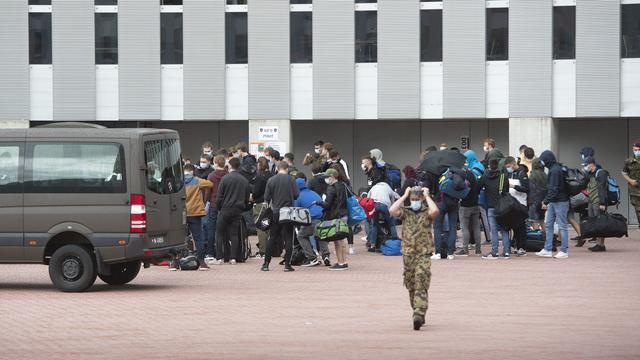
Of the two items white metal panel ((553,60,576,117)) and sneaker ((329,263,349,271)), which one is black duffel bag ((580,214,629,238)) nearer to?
sneaker ((329,263,349,271))

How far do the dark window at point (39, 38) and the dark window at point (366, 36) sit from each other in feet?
31.2

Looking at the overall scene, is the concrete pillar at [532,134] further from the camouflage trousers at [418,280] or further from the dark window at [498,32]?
the camouflage trousers at [418,280]

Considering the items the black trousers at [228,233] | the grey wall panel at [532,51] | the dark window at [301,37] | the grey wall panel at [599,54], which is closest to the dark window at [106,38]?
the dark window at [301,37]

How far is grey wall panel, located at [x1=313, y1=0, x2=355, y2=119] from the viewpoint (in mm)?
39844

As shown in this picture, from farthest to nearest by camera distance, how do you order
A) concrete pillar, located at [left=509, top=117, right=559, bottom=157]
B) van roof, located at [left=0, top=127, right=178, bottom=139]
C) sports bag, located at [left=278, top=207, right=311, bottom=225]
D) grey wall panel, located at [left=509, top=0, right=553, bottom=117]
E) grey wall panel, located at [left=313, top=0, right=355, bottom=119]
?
grey wall panel, located at [left=313, top=0, right=355, bottom=119] < concrete pillar, located at [left=509, top=117, right=559, bottom=157] < grey wall panel, located at [left=509, top=0, right=553, bottom=117] < sports bag, located at [left=278, top=207, right=311, bottom=225] < van roof, located at [left=0, top=127, right=178, bottom=139]

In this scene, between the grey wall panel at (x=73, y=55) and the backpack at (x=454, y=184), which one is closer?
the backpack at (x=454, y=184)

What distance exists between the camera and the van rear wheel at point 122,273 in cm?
1923

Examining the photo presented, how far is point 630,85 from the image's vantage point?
3853 cm

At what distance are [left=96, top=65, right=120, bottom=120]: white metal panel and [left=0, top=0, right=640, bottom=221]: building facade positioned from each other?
3 cm

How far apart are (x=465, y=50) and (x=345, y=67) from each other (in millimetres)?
3610

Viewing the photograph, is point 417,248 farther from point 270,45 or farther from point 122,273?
point 270,45

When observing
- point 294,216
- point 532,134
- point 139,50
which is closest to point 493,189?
point 294,216

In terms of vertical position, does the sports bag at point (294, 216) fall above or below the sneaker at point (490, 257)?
above

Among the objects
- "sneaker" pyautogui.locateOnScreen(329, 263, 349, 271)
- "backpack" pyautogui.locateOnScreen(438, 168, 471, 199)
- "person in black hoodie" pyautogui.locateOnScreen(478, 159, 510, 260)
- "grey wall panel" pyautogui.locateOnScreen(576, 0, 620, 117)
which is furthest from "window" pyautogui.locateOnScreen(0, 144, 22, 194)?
"grey wall panel" pyautogui.locateOnScreen(576, 0, 620, 117)
